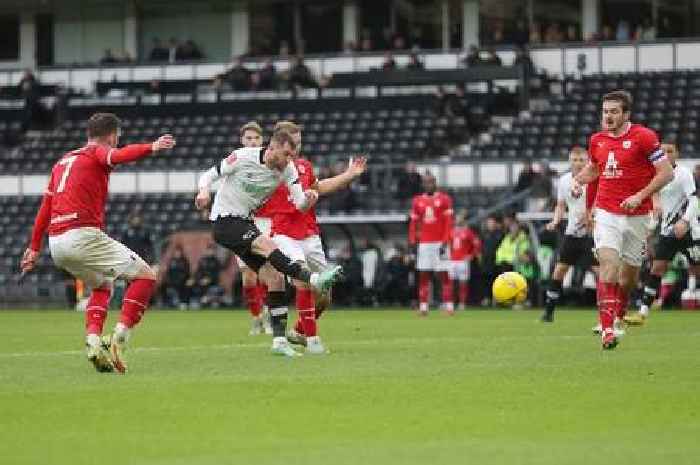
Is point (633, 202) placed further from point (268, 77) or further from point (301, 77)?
point (268, 77)

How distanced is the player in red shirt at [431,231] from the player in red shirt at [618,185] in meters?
13.0

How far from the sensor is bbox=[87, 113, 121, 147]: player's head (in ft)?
46.0

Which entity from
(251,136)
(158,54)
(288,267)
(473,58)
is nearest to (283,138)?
(288,267)

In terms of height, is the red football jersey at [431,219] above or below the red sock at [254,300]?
above

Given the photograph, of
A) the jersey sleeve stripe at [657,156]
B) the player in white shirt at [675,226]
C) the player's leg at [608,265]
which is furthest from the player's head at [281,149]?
the player in white shirt at [675,226]

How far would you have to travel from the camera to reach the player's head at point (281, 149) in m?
15.2

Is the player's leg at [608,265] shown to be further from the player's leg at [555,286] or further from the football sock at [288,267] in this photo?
the player's leg at [555,286]

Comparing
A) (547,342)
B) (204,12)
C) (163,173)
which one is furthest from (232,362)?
(204,12)

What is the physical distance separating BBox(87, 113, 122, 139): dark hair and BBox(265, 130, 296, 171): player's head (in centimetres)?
168

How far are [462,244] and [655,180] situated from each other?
16808 mm

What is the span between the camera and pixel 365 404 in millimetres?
11188

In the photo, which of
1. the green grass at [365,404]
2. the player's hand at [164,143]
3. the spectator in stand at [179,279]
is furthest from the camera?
the spectator in stand at [179,279]

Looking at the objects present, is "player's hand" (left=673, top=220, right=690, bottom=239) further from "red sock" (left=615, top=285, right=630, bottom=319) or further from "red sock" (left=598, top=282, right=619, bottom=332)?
"red sock" (left=598, top=282, right=619, bottom=332)

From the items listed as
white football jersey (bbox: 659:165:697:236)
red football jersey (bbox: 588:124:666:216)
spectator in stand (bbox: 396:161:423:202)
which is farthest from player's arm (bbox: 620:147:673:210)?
spectator in stand (bbox: 396:161:423:202)
